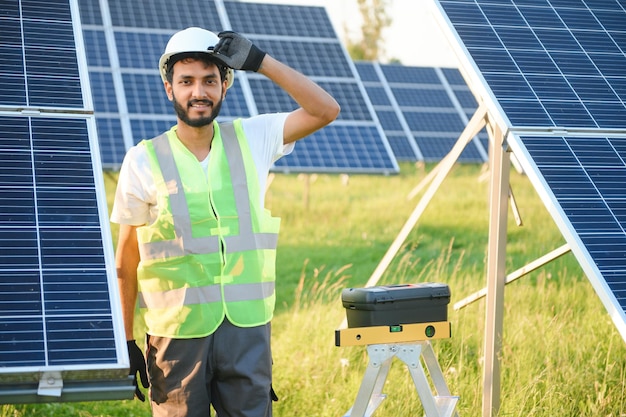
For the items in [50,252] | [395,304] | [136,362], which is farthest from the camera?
[395,304]

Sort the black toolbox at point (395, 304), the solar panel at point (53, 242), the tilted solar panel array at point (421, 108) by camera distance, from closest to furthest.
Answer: the solar panel at point (53, 242), the black toolbox at point (395, 304), the tilted solar panel array at point (421, 108)

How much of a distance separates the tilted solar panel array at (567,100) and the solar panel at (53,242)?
2250 mm

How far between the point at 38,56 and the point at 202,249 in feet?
5.52

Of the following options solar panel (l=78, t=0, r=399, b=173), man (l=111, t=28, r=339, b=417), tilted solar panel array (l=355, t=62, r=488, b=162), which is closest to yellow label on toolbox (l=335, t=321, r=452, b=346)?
man (l=111, t=28, r=339, b=417)

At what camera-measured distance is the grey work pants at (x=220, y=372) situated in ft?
13.9

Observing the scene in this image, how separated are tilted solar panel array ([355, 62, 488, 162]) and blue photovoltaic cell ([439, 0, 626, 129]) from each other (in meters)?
10.9

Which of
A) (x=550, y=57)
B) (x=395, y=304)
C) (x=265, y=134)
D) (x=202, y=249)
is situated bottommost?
(x=395, y=304)

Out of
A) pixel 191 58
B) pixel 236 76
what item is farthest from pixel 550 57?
pixel 236 76

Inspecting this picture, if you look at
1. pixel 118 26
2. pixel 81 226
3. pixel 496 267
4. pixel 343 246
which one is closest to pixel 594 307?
pixel 496 267

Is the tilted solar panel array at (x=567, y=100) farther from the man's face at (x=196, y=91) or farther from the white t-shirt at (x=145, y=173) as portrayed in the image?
the man's face at (x=196, y=91)

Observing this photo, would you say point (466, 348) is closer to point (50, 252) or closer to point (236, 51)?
point (236, 51)

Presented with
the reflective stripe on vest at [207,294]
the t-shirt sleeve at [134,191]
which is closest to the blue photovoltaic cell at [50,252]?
the t-shirt sleeve at [134,191]

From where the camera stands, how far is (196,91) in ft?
14.1

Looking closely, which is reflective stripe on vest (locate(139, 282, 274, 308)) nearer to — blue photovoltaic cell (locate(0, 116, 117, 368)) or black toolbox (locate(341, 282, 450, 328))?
blue photovoltaic cell (locate(0, 116, 117, 368))
